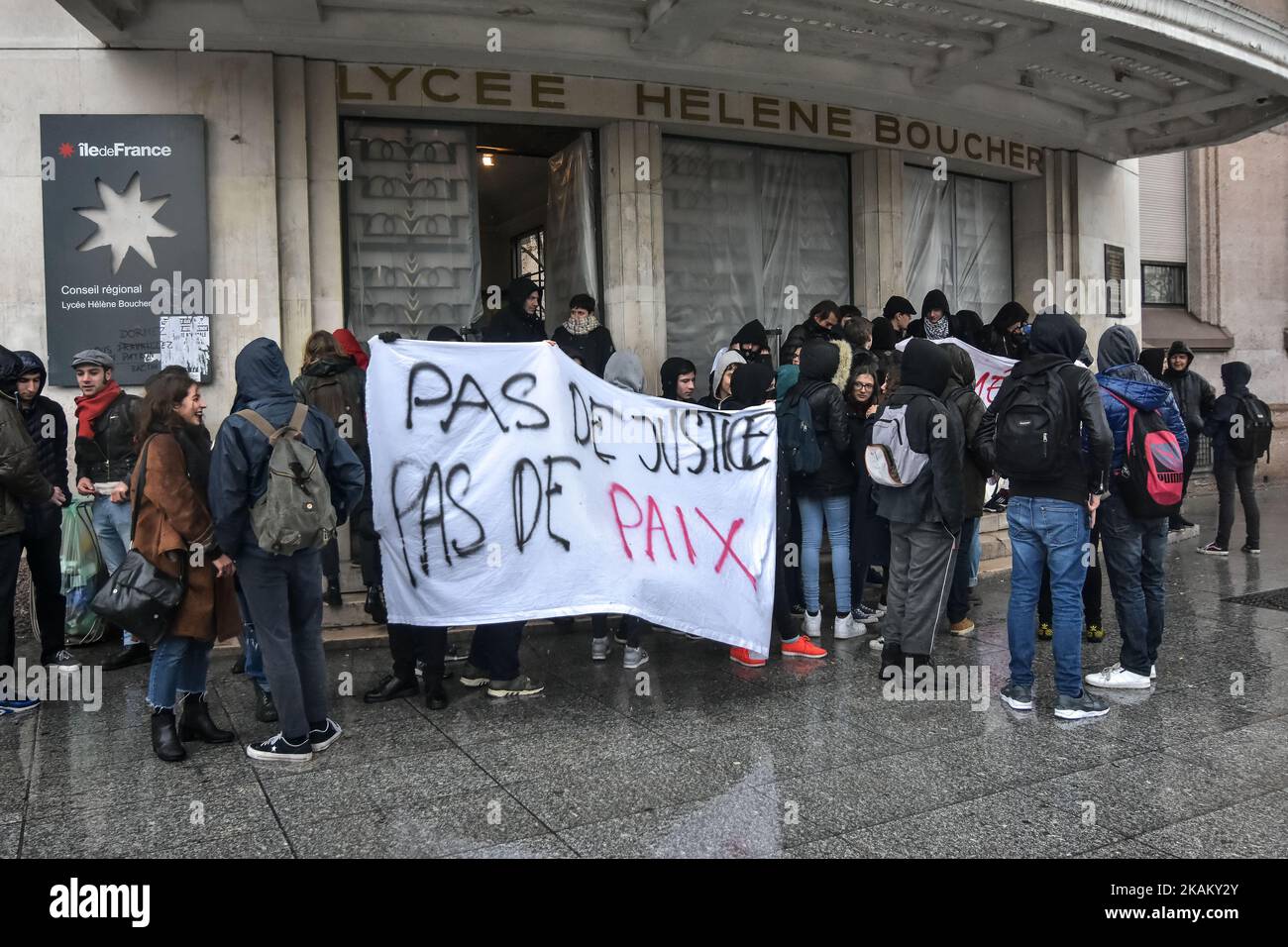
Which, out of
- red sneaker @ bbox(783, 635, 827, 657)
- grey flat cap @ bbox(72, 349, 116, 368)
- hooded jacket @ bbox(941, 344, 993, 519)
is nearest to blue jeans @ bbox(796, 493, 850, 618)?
Result: red sneaker @ bbox(783, 635, 827, 657)

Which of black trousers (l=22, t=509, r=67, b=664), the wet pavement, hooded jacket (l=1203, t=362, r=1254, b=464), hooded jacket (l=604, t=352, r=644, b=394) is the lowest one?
the wet pavement

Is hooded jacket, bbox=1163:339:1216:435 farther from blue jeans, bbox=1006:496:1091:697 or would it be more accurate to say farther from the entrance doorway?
the entrance doorway

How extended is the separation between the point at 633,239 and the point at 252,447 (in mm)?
5527

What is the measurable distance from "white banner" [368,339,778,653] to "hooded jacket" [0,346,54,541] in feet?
5.61

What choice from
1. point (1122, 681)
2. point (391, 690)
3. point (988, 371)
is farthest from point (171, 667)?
point (988, 371)

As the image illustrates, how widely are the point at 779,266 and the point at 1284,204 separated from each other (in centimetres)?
1081

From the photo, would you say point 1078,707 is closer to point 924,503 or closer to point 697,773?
point 924,503

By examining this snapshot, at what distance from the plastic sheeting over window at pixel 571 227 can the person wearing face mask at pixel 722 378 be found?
2162 millimetres

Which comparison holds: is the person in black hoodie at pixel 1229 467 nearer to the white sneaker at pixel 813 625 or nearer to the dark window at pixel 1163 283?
the white sneaker at pixel 813 625

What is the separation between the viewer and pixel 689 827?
414cm

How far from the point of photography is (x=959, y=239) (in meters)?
12.5

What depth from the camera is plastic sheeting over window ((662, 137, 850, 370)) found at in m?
10.5

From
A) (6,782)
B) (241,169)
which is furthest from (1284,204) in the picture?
(6,782)

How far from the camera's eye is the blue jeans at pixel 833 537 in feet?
23.2
